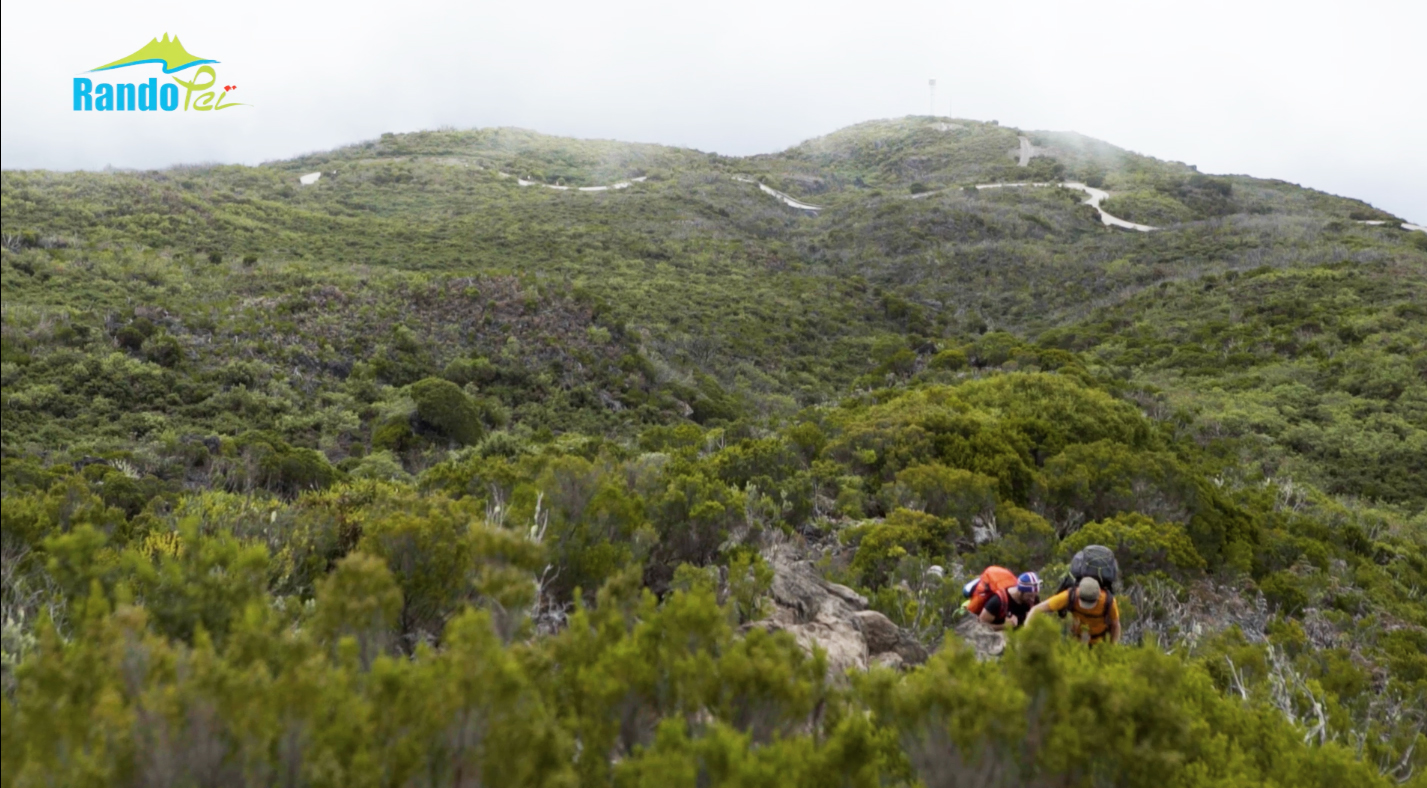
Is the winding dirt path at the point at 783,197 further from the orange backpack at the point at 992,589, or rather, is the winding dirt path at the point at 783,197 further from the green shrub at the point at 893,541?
the orange backpack at the point at 992,589

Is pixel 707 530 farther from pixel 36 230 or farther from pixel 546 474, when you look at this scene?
pixel 36 230

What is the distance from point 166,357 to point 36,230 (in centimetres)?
549

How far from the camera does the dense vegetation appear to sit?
2.18 metres

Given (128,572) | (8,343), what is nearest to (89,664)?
(128,572)

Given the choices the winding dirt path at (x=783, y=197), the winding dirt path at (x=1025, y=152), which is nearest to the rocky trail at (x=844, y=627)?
the winding dirt path at (x=783, y=197)

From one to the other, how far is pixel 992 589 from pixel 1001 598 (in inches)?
2.8

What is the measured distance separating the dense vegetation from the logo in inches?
98.0

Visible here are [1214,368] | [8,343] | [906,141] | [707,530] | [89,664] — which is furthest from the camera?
[906,141]

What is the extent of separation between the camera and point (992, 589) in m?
4.55

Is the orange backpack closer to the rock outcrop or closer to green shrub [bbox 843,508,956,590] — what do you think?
the rock outcrop

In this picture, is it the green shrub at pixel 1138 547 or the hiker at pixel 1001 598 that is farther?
the green shrub at pixel 1138 547

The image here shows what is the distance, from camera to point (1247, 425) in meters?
14.4

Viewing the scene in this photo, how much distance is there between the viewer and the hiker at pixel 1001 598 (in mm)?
4504

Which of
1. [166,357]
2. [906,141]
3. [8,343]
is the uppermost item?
[906,141]
